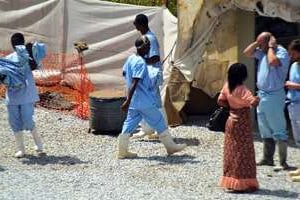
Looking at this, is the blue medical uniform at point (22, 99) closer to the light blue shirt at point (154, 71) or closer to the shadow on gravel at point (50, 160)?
the shadow on gravel at point (50, 160)

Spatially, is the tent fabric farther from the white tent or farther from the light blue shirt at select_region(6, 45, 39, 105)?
the light blue shirt at select_region(6, 45, 39, 105)

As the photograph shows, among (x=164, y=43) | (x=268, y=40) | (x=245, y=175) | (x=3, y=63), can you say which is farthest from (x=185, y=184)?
(x=164, y=43)

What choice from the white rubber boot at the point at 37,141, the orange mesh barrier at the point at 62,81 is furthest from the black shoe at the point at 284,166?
the orange mesh barrier at the point at 62,81

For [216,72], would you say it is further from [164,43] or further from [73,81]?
[73,81]

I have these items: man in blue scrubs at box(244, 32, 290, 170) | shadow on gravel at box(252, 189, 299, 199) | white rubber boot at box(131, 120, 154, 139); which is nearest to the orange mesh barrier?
white rubber boot at box(131, 120, 154, 139)

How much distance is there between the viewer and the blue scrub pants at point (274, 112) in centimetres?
785

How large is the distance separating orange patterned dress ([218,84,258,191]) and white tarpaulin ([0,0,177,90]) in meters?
4.39

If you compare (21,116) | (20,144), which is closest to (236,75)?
(21,116)

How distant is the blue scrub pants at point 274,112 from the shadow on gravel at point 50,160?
224 centimetres

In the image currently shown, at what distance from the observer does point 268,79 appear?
25.6ft

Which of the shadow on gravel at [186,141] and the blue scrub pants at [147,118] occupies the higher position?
the blue scrub pants at [147,118]

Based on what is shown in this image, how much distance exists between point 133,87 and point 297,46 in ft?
6.59

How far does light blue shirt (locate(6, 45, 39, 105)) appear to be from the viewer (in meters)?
8.43

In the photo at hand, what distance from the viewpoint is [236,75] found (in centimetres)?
705
